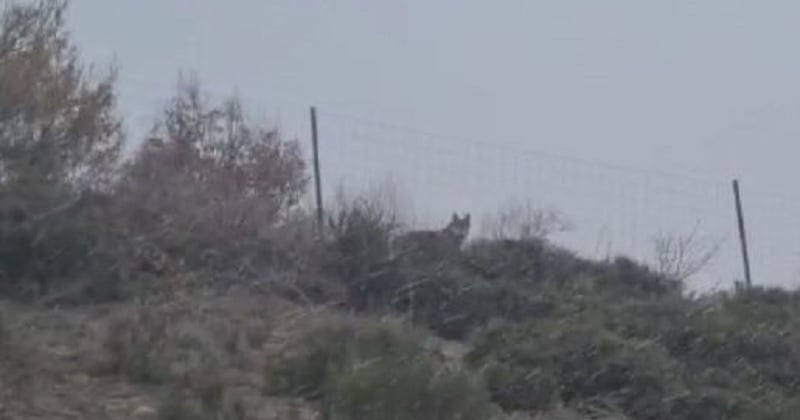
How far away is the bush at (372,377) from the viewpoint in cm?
1747

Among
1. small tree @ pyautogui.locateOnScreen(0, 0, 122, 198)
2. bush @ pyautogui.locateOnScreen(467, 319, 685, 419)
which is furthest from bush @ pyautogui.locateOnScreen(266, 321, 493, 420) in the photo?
small tree @ pyautogui.locateOnScreen(0, 0, 122, 198)

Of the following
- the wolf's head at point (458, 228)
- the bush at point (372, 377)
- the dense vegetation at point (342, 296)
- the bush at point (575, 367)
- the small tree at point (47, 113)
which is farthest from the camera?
the wolf's head at point (458, 228)

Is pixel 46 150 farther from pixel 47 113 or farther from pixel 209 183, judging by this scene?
pixel 209 183

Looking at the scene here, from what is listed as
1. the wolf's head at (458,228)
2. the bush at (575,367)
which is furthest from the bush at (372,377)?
the wolf's head at (458,228)

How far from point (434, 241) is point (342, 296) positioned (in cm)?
430

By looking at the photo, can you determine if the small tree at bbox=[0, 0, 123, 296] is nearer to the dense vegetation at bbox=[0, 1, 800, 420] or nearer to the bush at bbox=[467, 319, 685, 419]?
the dense vegetation at bbox=[0, 1, 800, 420]

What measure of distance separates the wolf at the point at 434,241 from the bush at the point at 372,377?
7851 mm

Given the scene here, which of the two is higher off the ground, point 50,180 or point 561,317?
point 50,180

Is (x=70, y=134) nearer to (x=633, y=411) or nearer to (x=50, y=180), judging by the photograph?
(x=50, y=180)

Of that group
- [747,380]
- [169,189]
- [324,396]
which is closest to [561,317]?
[747,380]

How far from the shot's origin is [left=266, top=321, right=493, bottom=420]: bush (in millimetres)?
17469

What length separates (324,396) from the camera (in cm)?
1845

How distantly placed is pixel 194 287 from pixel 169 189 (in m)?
3.88

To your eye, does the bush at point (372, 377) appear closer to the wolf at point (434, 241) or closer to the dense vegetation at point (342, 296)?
the dense vegetation at point (342, 296)
